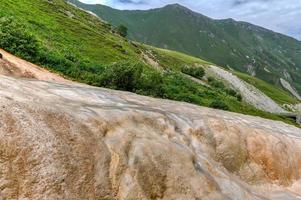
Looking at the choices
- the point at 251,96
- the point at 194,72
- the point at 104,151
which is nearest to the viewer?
the point at 104,151

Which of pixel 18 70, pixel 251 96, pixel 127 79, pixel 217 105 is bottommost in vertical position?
pixel 251 96

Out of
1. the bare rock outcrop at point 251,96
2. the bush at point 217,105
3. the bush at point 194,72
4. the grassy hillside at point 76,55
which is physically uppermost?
the grassy hillside at point 76,55

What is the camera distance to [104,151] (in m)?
15.5

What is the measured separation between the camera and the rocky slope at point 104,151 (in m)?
13.7

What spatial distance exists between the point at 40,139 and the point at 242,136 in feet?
43.9

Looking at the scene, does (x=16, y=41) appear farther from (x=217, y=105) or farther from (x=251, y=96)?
(x=251, y=96)

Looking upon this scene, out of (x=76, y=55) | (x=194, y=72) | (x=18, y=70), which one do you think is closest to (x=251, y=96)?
(x=194, y=72)

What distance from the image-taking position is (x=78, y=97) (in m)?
19.5

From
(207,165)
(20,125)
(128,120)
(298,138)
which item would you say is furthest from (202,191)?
(298,138)

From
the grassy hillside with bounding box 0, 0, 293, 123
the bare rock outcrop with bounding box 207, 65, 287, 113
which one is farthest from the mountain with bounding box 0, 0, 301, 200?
the bare rock outcrop with bounding box 207, 65, 287, 113

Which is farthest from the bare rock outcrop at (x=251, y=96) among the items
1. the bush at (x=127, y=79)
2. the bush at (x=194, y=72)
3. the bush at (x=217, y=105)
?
the bush at (x=127, y=79)

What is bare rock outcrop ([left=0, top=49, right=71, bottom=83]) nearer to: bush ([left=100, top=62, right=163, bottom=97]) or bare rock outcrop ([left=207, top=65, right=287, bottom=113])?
bush ([left=100, top=62, right=163, bottom=97])

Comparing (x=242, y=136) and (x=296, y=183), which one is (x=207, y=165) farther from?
(x=296, y=183)

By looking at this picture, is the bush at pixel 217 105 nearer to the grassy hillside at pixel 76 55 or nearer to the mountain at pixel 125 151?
the grassy hillside at pixel 76 55
